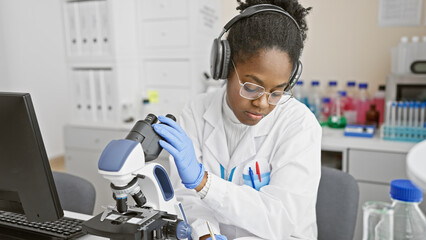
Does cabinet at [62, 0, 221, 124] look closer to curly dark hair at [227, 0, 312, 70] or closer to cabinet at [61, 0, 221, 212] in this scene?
cabinet at [61, 0, 221, 212]

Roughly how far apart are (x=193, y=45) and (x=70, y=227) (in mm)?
1691

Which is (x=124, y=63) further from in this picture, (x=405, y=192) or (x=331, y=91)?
(x=405, y=192)

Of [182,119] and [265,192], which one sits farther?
[182,119]

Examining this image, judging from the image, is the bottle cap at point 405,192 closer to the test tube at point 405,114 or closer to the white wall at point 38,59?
the test tube at point 405,114

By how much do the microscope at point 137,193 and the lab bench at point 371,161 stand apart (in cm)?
127

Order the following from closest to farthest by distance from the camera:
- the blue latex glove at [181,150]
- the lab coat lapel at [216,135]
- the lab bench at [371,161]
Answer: the blue latex glove at [181,150]
the lab coat lapel at [216,135]
the lab bench at [371,161]

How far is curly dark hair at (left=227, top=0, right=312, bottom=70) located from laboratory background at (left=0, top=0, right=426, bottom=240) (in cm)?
114

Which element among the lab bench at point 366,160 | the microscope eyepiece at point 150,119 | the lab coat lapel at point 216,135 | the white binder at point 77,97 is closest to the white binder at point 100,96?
the white binder at point 77,97

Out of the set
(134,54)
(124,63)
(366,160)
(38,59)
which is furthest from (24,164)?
(38,59)

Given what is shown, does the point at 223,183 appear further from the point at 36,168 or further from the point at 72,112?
the point at 72,112

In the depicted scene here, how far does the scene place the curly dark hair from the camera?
100 cm

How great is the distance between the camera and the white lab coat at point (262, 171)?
1.00m

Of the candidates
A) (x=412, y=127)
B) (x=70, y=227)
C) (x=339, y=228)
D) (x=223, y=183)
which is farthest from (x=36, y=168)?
(x=412, y=127)

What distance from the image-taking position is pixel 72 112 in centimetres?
274
